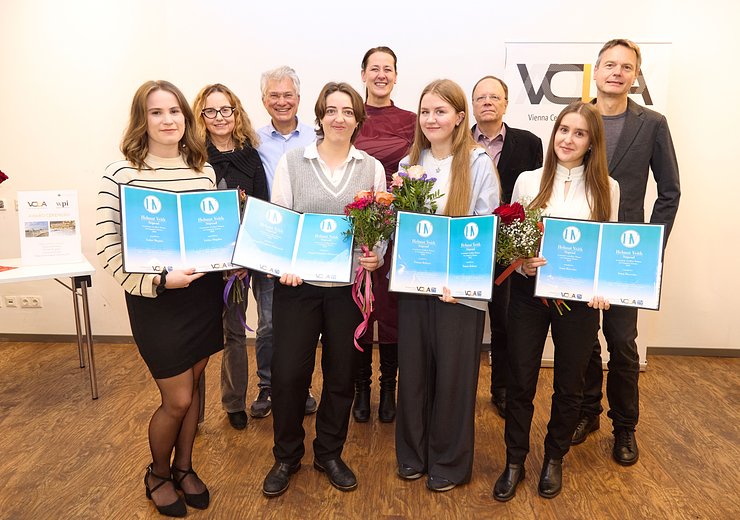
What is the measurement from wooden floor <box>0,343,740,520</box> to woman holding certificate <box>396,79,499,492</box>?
19cm

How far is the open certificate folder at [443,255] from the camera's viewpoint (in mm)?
2135

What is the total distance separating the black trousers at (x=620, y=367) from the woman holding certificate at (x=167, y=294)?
1949 millimetres

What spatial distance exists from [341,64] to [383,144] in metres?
1.55

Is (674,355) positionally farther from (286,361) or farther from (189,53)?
(189,53)

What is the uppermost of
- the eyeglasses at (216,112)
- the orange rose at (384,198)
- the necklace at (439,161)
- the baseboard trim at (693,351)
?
the eyeglasses at (216,112)

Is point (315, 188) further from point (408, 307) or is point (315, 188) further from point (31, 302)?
point (31, 302)

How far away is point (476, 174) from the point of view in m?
2.31

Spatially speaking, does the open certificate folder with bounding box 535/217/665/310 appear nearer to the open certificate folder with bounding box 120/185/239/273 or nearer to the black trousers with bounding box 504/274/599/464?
the black trousers with bounding box 504/274/599/464

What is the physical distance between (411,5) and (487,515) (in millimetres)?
3541

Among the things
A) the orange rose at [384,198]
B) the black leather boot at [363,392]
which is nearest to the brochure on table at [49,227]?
the black leather boot at [363,392]

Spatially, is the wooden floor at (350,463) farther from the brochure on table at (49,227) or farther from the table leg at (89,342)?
the brochure on table at (49,227)

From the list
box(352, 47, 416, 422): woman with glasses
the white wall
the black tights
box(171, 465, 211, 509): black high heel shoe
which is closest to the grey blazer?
box(352, 47, 416, 422): woman with glasses

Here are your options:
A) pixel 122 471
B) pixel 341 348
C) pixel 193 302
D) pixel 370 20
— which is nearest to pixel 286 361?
pixel 341 348

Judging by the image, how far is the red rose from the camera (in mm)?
2072
